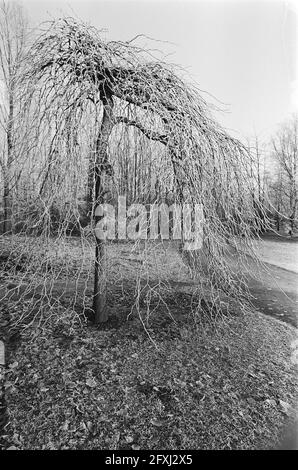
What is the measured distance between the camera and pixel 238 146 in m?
2.84

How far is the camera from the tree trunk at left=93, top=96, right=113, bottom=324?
2.46 meters

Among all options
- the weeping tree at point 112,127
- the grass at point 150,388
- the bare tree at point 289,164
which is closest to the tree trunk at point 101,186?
the weeping tree at point 112,127

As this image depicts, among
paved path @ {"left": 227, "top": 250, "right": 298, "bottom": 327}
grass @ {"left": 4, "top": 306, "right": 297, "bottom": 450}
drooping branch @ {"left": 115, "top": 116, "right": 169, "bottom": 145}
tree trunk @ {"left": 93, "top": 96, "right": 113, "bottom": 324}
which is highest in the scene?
drooping branch @ {"left": 115, "top": 116, "right": 169, "bottom": 145}

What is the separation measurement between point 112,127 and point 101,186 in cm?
54

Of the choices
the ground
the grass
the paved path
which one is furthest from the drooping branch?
the grass

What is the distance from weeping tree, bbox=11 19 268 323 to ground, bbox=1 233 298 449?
0.81m

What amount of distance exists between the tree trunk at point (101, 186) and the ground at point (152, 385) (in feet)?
0.80

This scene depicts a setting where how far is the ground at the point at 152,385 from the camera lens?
1.86 meters

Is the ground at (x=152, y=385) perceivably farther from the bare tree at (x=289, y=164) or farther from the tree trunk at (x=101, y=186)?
the bare tree at (x=289, y=164)

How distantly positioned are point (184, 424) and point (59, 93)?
2.66m

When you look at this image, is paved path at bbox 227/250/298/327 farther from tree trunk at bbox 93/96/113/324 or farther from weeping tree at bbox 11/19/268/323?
tree trunk at bbox 93/96/113/324
